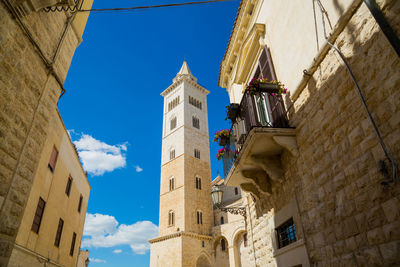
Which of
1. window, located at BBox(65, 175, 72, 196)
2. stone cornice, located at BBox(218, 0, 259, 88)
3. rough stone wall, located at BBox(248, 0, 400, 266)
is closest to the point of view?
rough stone wall, located at BBox(248, 0, 400, 266)

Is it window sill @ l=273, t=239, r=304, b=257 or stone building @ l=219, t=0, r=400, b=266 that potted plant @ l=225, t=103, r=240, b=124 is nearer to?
stone building @ l=219, t=0, r=400, b=266

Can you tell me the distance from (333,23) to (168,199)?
3147cm

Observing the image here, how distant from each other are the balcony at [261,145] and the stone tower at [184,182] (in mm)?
23797

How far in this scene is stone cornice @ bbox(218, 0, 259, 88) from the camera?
8298 millimetres

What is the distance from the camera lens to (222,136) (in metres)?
7.27

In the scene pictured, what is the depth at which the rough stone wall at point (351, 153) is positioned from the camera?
2.85 meters

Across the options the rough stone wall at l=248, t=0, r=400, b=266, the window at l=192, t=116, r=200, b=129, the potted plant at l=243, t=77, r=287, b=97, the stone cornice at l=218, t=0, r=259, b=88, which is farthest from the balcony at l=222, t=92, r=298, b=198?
the window at l=192, t=116, r=200, b=129

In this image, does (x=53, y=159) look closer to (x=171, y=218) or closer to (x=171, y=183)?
(x=171, y=218)

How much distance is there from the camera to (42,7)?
499 cm

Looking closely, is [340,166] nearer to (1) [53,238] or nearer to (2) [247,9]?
(2) [247,9]

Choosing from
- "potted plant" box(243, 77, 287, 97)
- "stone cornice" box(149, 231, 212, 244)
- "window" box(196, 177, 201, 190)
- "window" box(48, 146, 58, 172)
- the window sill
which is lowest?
the window sill

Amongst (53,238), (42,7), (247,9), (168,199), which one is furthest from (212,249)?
(42,7)

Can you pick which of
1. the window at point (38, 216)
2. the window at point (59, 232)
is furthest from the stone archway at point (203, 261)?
the window at point (38, 216)

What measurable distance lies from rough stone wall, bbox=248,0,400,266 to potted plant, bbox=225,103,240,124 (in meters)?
1.77
